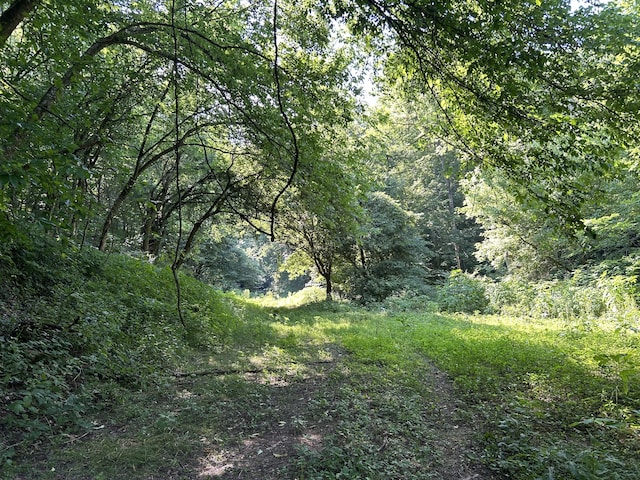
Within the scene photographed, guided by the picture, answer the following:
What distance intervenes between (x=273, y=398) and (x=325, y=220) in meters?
4.15

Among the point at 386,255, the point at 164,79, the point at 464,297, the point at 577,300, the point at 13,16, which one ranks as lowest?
the point at 464,297

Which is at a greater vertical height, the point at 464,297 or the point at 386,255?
the point at 386,255

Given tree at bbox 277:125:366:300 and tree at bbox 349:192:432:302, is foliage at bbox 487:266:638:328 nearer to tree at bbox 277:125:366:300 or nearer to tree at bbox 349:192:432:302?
tree at bbox 277:125:366:300

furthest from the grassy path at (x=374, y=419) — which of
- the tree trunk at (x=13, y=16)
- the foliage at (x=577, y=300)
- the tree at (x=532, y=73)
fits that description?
the tree trunk at (x=13, y=16)

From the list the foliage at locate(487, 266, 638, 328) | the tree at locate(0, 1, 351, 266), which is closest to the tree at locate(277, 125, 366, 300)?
the tree at locate(0, 1, 351, 266)

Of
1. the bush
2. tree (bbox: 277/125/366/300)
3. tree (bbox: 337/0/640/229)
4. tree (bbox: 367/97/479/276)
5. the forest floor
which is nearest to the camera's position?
the forest floor

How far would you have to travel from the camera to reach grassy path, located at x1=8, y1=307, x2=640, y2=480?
307cm

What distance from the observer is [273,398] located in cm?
477

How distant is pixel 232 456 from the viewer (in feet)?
10.8

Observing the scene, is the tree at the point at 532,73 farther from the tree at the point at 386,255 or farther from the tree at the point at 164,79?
the tree at the point at 386,255

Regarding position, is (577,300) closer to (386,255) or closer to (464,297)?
(464,297)

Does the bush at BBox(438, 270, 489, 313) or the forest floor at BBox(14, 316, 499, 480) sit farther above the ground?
the bush at BBox(438, 270, 489, 313)

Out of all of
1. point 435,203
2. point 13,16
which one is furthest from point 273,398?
point 435,203

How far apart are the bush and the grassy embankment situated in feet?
20.4
